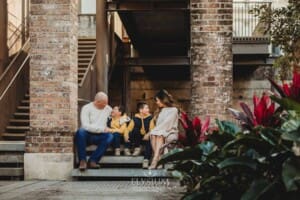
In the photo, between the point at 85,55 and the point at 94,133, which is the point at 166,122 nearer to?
the point at 94,133

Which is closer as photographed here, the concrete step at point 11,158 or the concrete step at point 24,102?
the concrete step at point 11,158

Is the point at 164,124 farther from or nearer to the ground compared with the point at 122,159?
farther from the ground

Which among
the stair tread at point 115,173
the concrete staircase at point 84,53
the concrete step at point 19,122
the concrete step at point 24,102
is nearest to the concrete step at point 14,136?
the concrete step at point 19,122

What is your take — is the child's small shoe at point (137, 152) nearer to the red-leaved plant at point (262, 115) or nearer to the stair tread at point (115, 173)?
the stair tread at point (115, 173)

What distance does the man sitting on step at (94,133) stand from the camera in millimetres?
9320

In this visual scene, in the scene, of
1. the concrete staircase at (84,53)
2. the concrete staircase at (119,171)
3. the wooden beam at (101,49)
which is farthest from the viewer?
the concrete staircase at (84,53)

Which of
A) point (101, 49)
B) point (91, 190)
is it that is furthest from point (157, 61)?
point (91, 190)

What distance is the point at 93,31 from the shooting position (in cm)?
2119

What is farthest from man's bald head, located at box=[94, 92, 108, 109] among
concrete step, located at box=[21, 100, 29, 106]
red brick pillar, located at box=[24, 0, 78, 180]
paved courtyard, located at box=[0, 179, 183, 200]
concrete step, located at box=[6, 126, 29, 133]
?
concrete step, located at box=[21, 100, 29, 106]

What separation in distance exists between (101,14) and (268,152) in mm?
13702

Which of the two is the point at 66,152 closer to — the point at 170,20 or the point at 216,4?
the point at 216,4

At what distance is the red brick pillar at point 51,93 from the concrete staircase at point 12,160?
0.70 feet

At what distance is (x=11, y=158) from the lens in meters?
9.81

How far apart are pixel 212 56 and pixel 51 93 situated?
2.66 m
